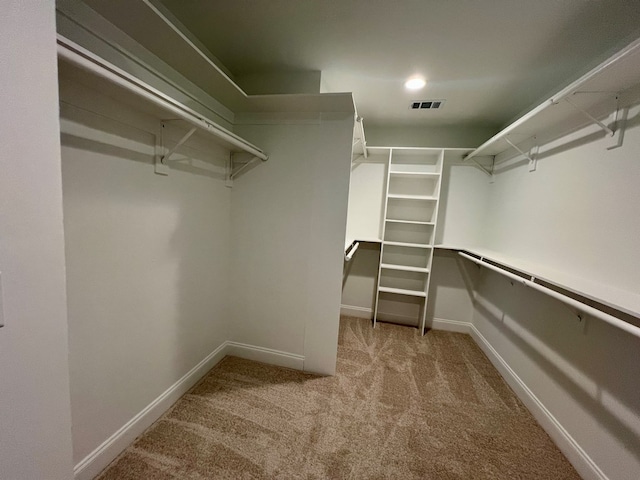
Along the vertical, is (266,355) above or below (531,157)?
below

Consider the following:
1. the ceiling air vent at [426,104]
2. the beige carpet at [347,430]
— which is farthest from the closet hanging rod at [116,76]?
the ceiling air vent at [426,104]

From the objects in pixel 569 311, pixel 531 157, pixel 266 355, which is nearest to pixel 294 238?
pixel 266 355

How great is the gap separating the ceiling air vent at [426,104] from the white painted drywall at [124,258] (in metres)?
1.91

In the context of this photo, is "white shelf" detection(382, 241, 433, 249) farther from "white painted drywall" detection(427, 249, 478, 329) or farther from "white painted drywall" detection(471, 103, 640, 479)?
"white painted drywall" detection(471, 103, 640, 479)

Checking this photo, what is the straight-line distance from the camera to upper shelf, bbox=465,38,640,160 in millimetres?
1089

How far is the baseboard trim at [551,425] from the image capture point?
53.6 inches

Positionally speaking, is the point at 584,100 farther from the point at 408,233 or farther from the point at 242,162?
the point at 242,162

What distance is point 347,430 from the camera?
1.61m

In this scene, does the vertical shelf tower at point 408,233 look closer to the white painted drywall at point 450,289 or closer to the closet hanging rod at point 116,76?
the white painted drywall at point 450,289

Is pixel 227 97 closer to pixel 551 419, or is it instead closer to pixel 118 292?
pixel 118 292

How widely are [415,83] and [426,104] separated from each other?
451 millimetres

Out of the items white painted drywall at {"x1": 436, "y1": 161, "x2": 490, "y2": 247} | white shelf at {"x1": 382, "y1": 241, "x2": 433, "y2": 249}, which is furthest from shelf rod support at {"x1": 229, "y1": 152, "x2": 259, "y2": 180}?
white painted drywall at {"x1": 436, "y1": 161, "x2": 490, "y2": 247}

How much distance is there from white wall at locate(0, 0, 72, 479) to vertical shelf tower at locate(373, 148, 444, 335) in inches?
109

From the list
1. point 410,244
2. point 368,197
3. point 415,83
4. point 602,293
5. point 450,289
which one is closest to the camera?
point 602,293
